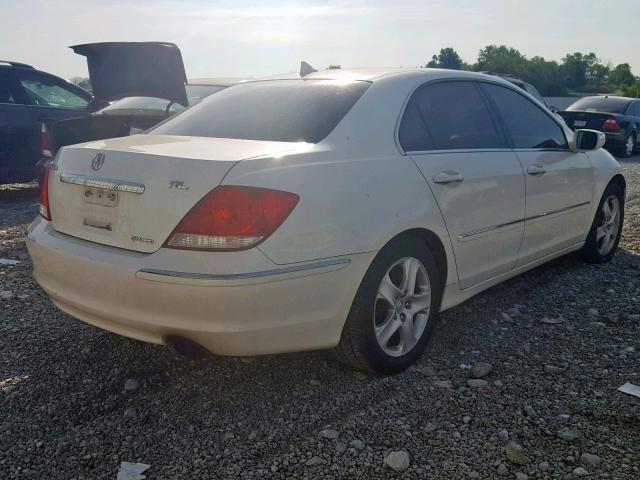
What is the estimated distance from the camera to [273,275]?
2676 millimetres

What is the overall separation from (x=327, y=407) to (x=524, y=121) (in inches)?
98.9

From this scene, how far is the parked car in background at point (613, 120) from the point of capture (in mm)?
14406

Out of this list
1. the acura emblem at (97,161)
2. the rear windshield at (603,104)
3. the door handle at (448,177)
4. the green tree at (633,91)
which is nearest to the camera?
the acura emblem at (97,161)

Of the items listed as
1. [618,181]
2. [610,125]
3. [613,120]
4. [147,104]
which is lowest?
[610,125]

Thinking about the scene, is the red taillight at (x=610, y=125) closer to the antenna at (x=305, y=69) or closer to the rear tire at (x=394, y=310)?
the antenna at (x=305, y=69)

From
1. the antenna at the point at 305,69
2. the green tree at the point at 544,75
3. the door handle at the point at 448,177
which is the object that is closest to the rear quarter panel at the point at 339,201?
the door handle at the point at 448,177

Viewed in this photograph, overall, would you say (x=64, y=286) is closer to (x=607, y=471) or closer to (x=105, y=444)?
(x=105, y=444)

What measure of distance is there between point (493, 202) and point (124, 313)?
213 cm

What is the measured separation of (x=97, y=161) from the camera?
3.01 m

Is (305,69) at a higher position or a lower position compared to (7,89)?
higher

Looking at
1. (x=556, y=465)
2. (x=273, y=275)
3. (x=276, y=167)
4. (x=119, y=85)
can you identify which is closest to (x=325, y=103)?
(x=276, y=167)

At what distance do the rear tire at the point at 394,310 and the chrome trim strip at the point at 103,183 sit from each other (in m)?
1.08

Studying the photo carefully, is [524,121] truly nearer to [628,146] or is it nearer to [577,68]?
[628,146]

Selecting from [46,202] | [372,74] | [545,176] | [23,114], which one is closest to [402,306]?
[372,74]
